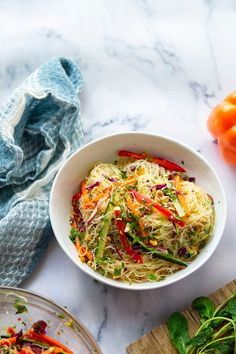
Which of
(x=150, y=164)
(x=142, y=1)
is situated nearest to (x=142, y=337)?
(x=150, y=164)

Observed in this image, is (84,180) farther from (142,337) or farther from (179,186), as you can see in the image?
(142,337)

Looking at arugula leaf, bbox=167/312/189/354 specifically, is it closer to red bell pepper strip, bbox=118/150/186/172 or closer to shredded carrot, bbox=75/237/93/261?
shredded carrot, bbox=75/237/93/261

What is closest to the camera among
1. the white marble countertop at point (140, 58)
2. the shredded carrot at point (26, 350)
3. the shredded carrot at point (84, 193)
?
the shredded carrot at point (26, 350)

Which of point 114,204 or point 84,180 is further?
point 84,180

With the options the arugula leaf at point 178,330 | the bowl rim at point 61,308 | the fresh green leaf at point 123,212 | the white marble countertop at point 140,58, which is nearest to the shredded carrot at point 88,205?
the fresh green leaf at point 123,212

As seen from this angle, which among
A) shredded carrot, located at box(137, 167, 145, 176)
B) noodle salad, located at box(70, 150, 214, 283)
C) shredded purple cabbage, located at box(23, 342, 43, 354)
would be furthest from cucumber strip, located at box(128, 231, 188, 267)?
shredded purple cabbage, located at box(23, 342, 43, 354)

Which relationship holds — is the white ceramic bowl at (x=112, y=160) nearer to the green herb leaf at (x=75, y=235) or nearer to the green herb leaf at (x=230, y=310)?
the green herb leaf at (x=75, y=235)
